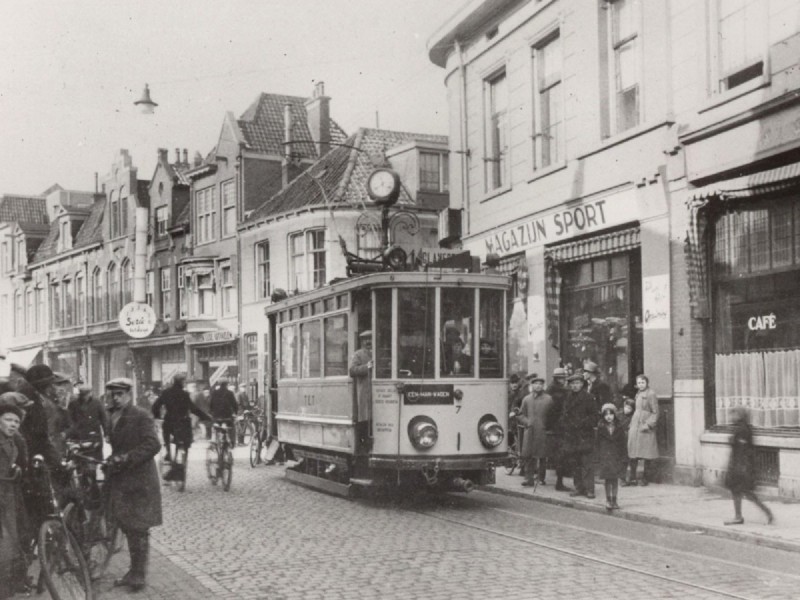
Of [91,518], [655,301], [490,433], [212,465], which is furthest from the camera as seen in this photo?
[212,465]

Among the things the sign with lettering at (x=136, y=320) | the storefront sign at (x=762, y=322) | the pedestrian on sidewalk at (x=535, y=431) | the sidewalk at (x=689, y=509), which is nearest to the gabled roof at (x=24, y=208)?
the sign with lettering at (x=136, y=320)

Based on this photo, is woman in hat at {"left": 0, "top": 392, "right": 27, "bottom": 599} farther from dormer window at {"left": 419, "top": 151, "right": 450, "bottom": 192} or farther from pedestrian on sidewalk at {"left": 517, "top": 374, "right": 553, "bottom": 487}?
dormer window at {"left": 419, "top": 151, "right": 450, "bottom": 192}

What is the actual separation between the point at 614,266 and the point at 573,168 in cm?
198

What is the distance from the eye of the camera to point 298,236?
3388 cm

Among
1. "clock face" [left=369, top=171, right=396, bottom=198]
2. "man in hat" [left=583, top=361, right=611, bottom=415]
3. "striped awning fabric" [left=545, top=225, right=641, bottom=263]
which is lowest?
"man in hat" [left=583, top=361, right=611, bottom=415]

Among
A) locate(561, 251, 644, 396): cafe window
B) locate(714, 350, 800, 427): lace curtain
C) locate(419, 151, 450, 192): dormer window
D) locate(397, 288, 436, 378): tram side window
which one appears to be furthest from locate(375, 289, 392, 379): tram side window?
locate(419, 151, 450, 192): dormer window

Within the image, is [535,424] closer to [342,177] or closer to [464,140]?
[464,140]

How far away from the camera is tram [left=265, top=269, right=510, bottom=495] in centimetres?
1220

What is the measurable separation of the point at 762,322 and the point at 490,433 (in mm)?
4080

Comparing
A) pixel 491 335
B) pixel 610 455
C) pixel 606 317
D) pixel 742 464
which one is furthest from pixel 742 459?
pixel 606 317

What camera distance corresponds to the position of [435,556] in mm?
8758

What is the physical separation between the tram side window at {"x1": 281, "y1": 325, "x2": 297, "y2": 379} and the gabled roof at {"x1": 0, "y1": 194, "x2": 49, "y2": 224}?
46.6m

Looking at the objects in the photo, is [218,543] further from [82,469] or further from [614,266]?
[614,266]

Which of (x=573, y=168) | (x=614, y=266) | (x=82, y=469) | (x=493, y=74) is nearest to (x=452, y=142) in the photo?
(x=493, y=74)
